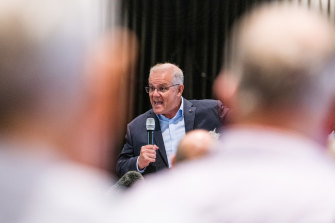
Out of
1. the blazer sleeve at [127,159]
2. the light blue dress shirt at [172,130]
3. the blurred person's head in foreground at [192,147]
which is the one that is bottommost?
the blazer sleeve at [127,159]

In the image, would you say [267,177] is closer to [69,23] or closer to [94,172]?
[94,172]

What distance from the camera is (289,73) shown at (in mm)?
797

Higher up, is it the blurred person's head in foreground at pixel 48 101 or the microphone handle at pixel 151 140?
the blurred person's head in foreground at pixel 48 101

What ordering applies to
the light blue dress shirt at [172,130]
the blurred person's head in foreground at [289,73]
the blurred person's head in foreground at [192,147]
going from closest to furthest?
the blurred person's head in foreground at [289,73] → the blurred person's head in foreground at [192,147] → the light blue dress shirt at [172,130]

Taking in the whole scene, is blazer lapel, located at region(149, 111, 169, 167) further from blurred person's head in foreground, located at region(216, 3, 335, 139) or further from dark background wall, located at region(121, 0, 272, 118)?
blurred person's head in foreground, located at region(216, 3, 335, 139)

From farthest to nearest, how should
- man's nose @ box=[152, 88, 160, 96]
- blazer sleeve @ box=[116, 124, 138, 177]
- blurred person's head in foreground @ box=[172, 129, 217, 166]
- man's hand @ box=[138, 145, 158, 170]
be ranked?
man's nose @ box=[152, 88, 160, 96]
blazer sleeve @ box=[116, 124, 138, 177]
man's hand @ box=[138, 145, 158, 170]
blurred person's head in foreground @ box=[172, 129, 217, 166]

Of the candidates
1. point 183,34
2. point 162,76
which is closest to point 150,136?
point 162,76

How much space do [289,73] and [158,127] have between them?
2.43 m

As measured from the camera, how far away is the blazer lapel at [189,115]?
10.6ft

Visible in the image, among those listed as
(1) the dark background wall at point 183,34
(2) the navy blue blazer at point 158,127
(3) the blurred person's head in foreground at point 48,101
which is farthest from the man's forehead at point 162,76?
(3) the blurred person's head in foreground at point 48,101

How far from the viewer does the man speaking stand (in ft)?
9.92

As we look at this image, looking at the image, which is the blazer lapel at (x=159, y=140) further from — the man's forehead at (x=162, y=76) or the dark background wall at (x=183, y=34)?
the dark background wall at (x=183, y=34)

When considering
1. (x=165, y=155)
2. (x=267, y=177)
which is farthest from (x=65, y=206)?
(x=165, y=155)

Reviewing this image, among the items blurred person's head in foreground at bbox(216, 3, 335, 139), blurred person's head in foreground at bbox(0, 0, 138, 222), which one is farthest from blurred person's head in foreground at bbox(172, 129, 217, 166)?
blurred person's head in foreground at bbox(0, 0, 138, 222)
